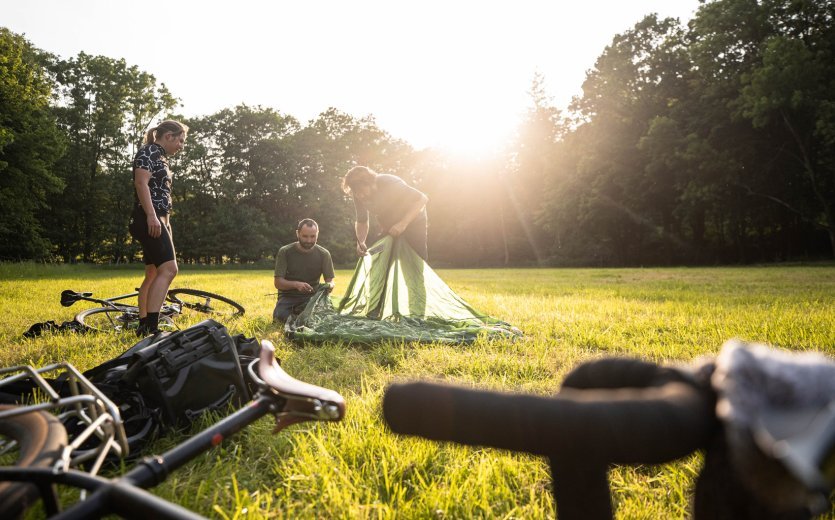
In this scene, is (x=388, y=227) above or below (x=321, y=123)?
below

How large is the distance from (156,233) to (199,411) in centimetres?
308

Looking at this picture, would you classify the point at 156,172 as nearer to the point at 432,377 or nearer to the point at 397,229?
the point at 397,229

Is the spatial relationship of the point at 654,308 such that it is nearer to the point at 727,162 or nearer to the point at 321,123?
the point at 727,162

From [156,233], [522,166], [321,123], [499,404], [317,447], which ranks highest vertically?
[321,123]

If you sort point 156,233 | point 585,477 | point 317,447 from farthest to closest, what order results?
point 156,233 → point 317,447 → point 585,477

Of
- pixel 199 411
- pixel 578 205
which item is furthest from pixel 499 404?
pixel 578 205

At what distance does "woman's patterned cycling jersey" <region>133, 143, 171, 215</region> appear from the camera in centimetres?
457

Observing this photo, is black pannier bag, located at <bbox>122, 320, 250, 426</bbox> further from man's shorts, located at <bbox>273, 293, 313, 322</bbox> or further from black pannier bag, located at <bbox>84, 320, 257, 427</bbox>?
man's shorts, located at <bbox>273, 293, 313, 322</bbox>

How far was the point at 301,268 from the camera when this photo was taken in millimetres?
6402

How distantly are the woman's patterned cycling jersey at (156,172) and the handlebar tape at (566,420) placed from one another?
5029 millimetres

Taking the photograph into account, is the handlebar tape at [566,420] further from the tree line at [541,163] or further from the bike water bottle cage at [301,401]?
the tree line at [541,163]

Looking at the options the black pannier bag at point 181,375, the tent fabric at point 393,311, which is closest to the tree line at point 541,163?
the tent fabric at point 393,311

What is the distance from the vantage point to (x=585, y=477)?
0.66m

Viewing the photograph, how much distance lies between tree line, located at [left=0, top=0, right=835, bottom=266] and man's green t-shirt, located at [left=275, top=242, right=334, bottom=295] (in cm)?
2121
